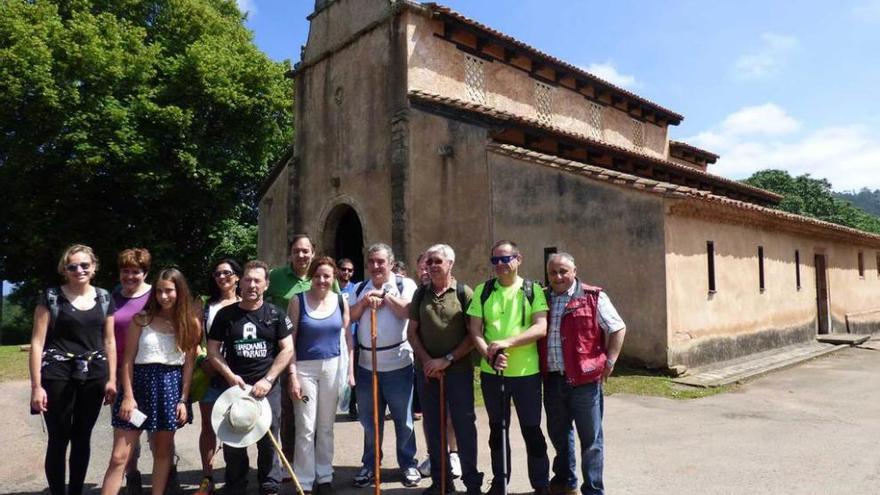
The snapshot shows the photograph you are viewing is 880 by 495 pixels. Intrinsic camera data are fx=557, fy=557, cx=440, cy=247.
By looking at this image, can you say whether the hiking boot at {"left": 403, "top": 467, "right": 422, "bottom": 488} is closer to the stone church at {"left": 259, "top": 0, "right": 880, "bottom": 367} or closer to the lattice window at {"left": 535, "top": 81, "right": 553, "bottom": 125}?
the stone church at {"left": 259, "top": 0, "right": 880, "bottom": 367}

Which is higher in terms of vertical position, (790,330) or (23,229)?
(23,229)

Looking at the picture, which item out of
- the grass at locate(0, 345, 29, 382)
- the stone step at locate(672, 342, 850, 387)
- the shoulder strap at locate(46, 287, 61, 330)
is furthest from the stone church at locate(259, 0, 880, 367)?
the shoulder strap at locate(46, 287, 61, 330)

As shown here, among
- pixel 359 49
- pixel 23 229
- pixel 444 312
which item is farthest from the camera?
pixel 23 229

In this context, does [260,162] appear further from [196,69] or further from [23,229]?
[23,229]

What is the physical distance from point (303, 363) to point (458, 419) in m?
1.28

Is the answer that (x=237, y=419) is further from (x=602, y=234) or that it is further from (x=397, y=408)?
(x=602, y=234)

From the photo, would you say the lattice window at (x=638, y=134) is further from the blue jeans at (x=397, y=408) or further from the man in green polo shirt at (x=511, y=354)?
the blue jeans at (x=397, y=408)

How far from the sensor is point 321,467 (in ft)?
14.2

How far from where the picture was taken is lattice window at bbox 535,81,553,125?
1558 cm

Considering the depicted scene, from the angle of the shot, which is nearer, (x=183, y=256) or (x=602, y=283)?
(x=602, y=283)

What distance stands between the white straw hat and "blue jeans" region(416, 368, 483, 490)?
1263mm

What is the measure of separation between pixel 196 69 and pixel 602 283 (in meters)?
14.9

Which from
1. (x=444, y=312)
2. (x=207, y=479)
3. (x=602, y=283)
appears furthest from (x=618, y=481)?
(x=602, y=283)

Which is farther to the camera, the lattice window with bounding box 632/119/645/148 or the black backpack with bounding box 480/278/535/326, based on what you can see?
the lattice window with bounding box 632/119/645/148
